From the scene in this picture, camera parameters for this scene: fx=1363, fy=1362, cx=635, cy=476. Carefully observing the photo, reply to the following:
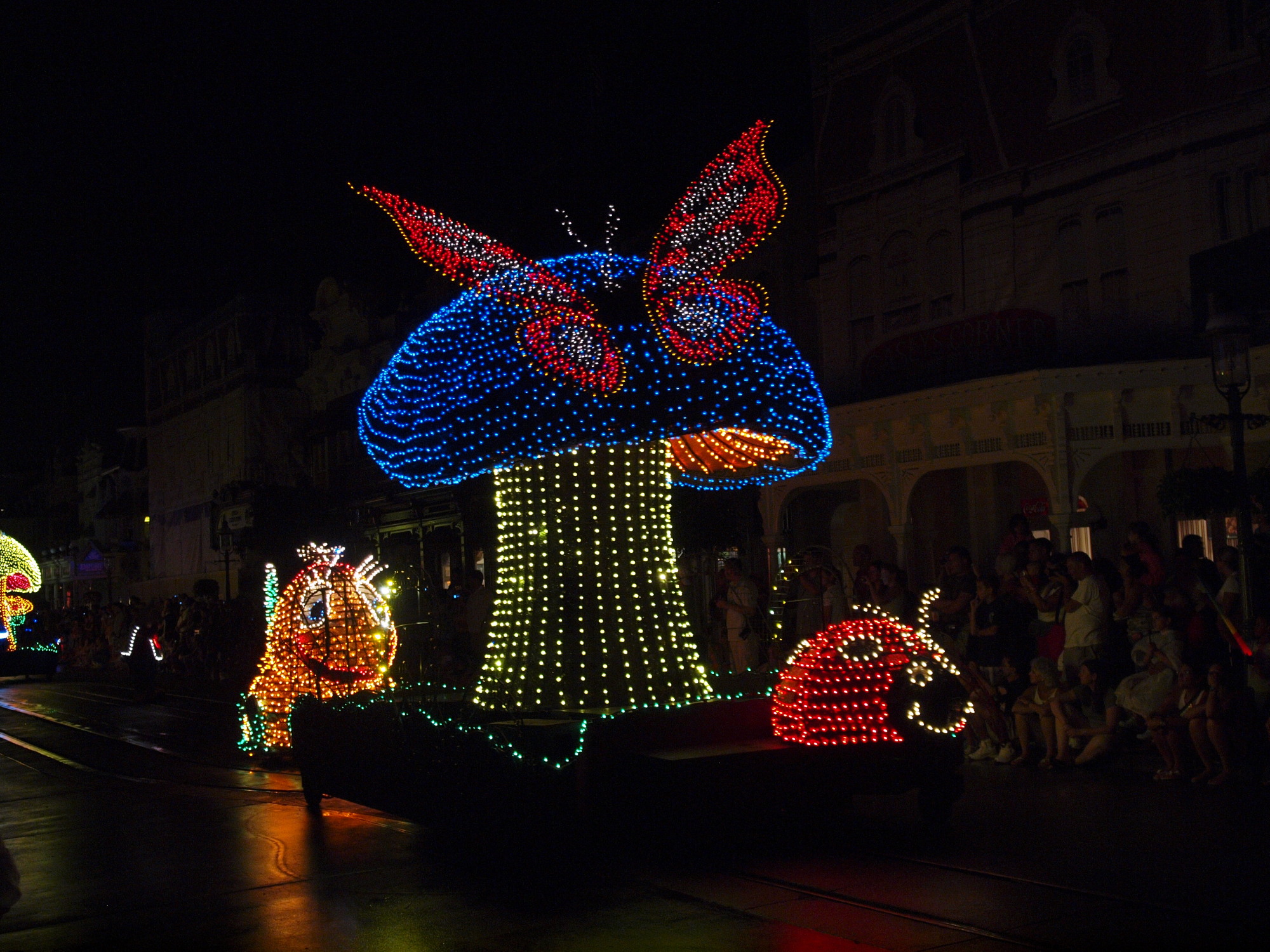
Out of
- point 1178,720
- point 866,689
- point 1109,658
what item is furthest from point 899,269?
point 866,689

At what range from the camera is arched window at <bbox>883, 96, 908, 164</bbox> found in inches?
771

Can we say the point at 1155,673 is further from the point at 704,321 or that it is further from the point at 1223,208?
the point at 1223,208

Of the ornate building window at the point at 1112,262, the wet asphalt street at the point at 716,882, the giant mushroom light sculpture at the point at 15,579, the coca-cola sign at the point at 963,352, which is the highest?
the ornate building window at the point at 1112,262

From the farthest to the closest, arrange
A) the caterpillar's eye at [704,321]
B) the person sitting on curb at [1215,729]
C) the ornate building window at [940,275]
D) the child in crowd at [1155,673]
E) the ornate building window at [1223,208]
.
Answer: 1. the ornate building window at [940,275]
2. the ornate building window at [1223,208]
3. the child in crowd at [1155,673]
4. the person sitting on curb at [1215,729]
5. the caterpillar's eye at [704,321]

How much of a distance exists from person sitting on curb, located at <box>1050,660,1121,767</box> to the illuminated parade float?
2.58 metres

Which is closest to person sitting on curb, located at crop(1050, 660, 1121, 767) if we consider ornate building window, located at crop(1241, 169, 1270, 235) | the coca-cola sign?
the coca-cola sign

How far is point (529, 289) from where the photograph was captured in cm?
833

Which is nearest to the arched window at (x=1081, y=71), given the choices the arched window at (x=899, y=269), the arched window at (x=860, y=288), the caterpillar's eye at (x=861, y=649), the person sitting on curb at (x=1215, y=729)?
the arched window at (x=899, y=269)

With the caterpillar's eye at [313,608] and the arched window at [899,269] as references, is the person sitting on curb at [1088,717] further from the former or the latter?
the arched window at [899,269]

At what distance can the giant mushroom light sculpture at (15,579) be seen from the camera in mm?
34688

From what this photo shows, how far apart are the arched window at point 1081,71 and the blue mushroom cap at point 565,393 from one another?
10355 millimetres

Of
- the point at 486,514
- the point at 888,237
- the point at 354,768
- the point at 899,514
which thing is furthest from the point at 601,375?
the point at 486,514

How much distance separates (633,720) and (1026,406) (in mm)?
10048

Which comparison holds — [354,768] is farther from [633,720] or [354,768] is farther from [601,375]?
[601,375]
